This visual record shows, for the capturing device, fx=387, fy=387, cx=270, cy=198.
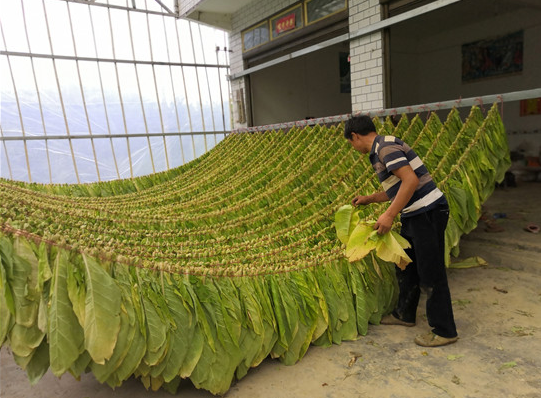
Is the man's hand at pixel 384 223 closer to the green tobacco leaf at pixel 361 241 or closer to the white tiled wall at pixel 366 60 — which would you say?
the green tobacco leaf at pixel 361 241

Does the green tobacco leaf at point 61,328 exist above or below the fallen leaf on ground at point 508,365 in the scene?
above

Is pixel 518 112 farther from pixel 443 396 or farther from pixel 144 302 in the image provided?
pixel 144 302

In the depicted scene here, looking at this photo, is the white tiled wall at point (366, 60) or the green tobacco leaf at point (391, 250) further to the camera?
the white tiled wall at point (366, 60)

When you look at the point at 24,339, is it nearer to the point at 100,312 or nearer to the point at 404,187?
the point at 100,312

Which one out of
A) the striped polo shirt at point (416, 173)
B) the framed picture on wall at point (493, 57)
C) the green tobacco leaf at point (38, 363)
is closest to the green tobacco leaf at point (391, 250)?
the striped polo shirt at point (416, 173)

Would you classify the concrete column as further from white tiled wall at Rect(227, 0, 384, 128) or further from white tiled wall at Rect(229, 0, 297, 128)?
white tiled wall at Rect(229, 0, 297, 128)

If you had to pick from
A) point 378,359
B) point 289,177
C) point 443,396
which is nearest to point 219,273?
point 378,359

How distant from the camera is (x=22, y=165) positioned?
7438 millimetres

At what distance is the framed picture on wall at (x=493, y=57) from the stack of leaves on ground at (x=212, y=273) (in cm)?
617

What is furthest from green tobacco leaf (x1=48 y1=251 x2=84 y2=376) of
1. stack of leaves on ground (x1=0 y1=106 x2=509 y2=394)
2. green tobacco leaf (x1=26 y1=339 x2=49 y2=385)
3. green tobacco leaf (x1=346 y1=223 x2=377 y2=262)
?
green tobacco leaf (x1=346 y1=223 x2=377 y2=262)

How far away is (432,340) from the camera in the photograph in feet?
6.86

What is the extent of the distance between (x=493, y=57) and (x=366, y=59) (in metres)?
5.03

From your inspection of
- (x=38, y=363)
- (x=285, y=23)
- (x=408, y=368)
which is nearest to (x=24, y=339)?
(x=38, y=363)

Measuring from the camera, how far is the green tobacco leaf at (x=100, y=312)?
54.1 inches
